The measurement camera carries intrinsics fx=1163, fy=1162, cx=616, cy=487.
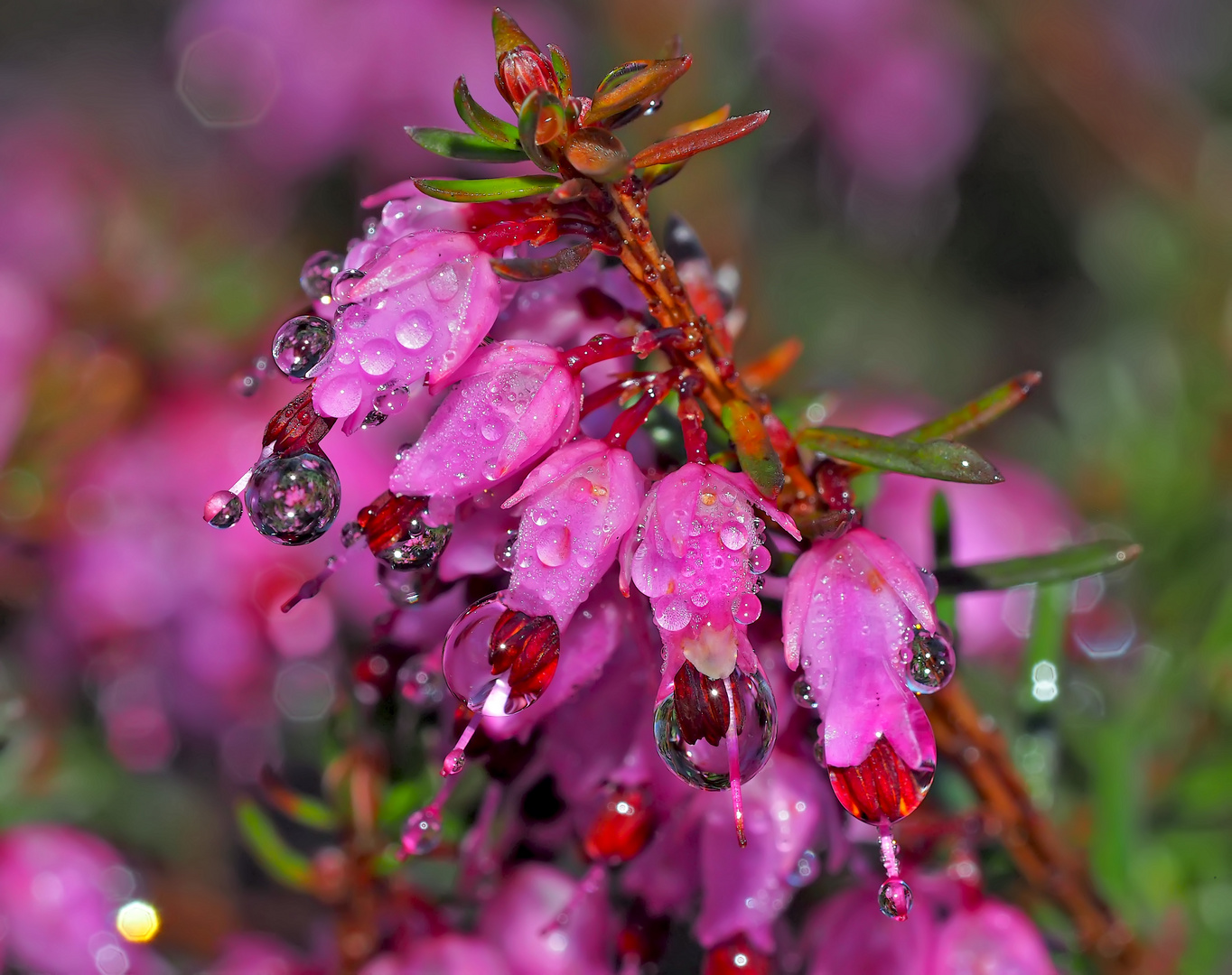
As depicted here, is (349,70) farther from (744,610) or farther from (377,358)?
(744,610)

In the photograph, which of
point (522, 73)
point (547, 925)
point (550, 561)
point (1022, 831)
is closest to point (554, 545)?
point (550, 561)

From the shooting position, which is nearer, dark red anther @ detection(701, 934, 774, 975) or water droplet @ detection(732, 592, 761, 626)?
water droplet @ detection(732, 592, 761, 626)

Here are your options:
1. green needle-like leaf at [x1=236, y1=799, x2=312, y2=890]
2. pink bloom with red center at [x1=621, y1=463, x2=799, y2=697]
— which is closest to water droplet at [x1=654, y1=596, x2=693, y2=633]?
pink bloom with red center at [x1=621, y1=463, x2=799, y2=697]

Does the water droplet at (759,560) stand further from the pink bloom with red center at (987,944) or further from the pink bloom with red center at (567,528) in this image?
the pink bloom with red center at (987,944)

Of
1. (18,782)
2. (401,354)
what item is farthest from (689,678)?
(18,782)

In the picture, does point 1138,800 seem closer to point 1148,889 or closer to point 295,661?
point 1148,889

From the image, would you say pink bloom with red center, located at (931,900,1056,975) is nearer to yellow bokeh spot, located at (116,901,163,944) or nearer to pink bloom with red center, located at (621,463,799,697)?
pink bloom with red center, located at (621,463,799,697)
